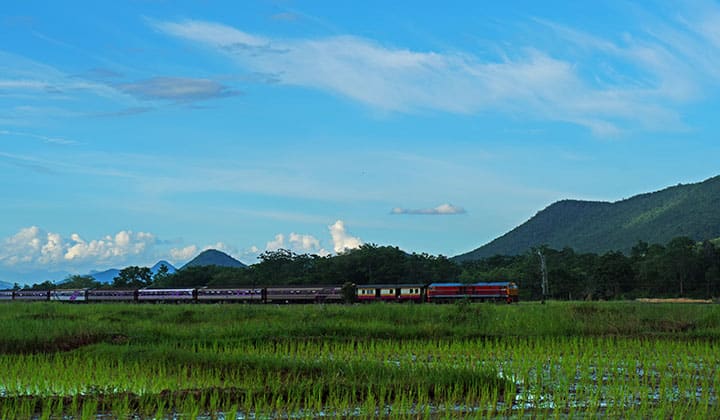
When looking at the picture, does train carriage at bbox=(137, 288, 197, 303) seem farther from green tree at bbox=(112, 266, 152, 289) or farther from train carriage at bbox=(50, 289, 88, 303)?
green tree at bbox=(112, 266, 152, 289)

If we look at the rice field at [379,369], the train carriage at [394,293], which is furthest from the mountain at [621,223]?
the rice field at [379,369]

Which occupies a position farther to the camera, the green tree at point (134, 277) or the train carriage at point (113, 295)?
the green tree at point (134, 277)

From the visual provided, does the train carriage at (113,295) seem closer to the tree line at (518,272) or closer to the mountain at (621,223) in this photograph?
the tree line at (518,272)

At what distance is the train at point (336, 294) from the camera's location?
59469 mm

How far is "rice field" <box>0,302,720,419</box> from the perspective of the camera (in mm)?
12562

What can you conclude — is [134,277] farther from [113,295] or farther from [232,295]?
[232,295]

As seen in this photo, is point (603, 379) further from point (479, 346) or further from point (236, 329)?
point (236, 329)

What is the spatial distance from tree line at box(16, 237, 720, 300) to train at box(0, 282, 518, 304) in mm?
3888

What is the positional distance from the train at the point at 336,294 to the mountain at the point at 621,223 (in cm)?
9240

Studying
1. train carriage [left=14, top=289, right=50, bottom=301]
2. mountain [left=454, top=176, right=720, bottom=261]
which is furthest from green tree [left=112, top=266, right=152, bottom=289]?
mountain [left=454, top=176, right=720, bottom=261]

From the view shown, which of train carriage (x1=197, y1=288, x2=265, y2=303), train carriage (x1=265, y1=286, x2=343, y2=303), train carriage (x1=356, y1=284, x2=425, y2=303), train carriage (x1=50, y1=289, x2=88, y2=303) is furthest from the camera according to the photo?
train carriage (x1=50, y1=289, x2=88, y2=303)

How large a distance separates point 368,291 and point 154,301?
66.9 ft

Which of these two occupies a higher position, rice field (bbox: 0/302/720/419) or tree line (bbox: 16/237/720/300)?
tree line (bbox: 16/237/720/300)

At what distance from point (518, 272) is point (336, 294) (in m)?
26.7
